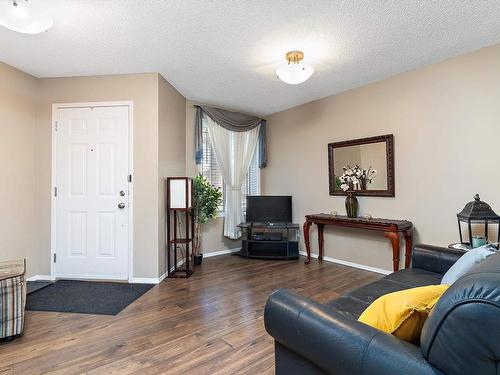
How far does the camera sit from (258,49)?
2.65m

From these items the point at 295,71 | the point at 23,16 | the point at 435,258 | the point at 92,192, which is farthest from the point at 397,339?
the point at 92,192

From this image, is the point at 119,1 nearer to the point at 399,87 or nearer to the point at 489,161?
the point at 399,87

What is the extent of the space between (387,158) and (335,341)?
2.97 metres

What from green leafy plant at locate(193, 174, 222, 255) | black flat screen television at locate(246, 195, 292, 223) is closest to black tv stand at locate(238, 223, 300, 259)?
black flat screen television at locate(246, 195, 292, 223)

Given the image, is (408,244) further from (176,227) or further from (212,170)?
(212,170)

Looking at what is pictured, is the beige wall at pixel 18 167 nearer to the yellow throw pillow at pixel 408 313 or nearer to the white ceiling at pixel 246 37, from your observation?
the white ceiling at pixel 246 37

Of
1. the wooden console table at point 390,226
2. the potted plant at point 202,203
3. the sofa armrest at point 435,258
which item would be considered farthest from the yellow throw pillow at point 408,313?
the potted plant at point 202,203

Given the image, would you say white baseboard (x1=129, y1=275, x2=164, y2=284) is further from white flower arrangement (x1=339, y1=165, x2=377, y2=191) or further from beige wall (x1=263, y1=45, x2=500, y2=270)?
white flower arrangement (x1=339, y1=165, x2=377, y2=191)

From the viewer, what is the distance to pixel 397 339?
894 millimetres

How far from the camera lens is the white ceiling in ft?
6.75

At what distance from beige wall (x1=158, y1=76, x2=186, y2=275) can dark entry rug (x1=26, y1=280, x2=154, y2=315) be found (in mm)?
463

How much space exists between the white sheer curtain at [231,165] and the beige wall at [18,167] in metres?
2.33

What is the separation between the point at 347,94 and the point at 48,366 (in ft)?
13.7

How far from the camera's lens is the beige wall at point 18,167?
9.45ft
